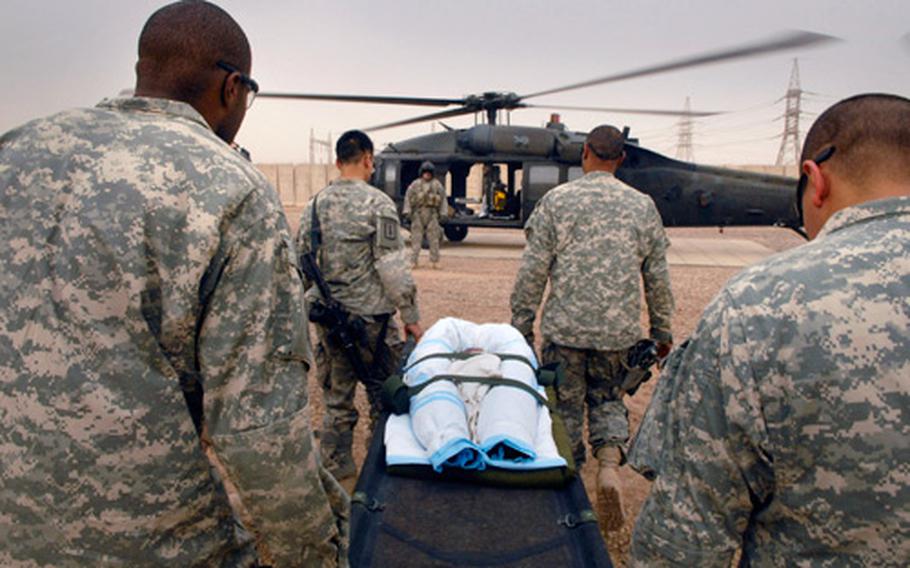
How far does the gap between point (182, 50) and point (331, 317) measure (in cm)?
210

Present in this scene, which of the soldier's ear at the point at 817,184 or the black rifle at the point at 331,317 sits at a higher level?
the soldier's ear at the point at 817,184

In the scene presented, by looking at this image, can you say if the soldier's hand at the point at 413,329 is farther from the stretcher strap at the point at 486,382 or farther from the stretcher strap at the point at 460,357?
the stretcher strap at the point at 486,382

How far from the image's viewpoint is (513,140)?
483 inches

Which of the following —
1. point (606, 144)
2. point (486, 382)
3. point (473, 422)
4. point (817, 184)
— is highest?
point (606, 144)

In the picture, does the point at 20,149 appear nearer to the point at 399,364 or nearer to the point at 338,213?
the point at 338,213

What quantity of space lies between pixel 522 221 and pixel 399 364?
31.9 feet

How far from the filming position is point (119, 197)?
123 cm

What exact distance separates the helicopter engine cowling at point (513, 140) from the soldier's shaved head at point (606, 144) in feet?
29.7

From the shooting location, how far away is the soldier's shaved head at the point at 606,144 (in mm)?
3301

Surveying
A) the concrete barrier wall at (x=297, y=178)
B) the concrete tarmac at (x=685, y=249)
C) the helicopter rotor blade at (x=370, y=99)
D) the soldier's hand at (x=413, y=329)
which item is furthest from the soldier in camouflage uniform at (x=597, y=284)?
the concrete barrier wall at (x=297, y=178)

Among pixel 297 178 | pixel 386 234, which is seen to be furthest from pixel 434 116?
pixel 297 178

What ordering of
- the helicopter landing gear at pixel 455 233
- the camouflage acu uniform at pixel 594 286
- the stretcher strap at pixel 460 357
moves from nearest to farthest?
the stretcher strap at pixel 460 357, the camouflage acu uniform at pixel 594 286, the helicopter landing gear at pixel 455 233

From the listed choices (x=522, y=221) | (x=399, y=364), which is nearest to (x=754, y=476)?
(x=399, y=364)

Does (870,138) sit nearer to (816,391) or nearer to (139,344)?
(816,391)
